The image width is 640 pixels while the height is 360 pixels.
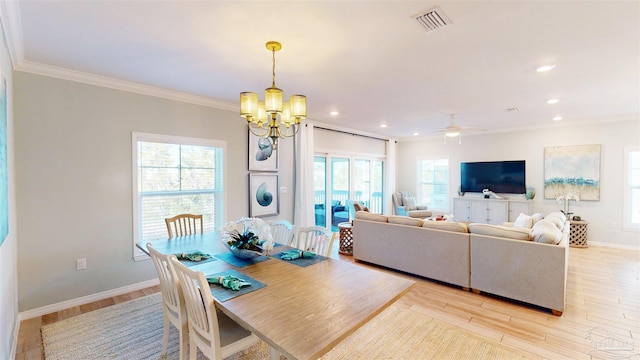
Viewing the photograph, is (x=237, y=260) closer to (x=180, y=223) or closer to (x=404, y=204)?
(x=180, y=223)

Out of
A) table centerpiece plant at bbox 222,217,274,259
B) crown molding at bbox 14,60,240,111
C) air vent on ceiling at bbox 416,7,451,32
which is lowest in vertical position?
table centerpiece plant at bbox 222,217,274,259

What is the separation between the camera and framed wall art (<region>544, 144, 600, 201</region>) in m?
5.48

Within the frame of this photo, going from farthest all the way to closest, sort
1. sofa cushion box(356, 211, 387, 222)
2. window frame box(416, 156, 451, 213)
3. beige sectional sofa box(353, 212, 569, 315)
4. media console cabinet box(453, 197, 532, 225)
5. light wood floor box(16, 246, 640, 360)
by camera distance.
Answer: window frame box(416, 156, 451, 213) < media console cabinet box(453, 197, 532, 225) < sofa cushion box(356, 211, 387, 222) < beige sectional sofa box(353, 212, 569, 315) < light wood floor box(16, 246, 640, 360)

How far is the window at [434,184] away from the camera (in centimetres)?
752

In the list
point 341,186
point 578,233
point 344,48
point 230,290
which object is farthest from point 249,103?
point 578,233

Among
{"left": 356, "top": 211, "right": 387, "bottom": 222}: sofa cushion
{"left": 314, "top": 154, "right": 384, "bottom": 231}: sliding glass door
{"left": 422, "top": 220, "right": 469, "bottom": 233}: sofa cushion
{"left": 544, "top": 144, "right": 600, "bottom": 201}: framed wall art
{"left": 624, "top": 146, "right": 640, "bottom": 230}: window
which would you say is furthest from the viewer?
{"left": 314, "top": 154, "right": 384, "bottom": 231}: sliding glass door

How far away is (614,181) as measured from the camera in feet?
17.4

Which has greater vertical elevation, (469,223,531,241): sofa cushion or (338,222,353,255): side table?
(469,223,531,241): sofa cushion

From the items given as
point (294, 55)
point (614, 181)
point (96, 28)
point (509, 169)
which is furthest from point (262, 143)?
point (614, 181)

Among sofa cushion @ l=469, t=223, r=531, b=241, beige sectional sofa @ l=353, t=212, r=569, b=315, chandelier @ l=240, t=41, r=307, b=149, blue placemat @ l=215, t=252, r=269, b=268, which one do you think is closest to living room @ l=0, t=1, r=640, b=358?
blue placemat @ l=215, t=252, r=269, b=268

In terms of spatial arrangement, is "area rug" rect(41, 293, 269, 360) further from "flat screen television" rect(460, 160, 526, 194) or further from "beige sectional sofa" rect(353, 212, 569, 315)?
"flat screen television" rect(460, 160, 526, 194)

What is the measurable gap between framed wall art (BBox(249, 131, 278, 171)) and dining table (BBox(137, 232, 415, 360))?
7.75 feet

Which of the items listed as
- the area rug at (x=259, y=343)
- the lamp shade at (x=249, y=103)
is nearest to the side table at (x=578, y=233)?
the area rug at (x=259, y=343)

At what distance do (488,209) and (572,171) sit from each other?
5.52 feet
